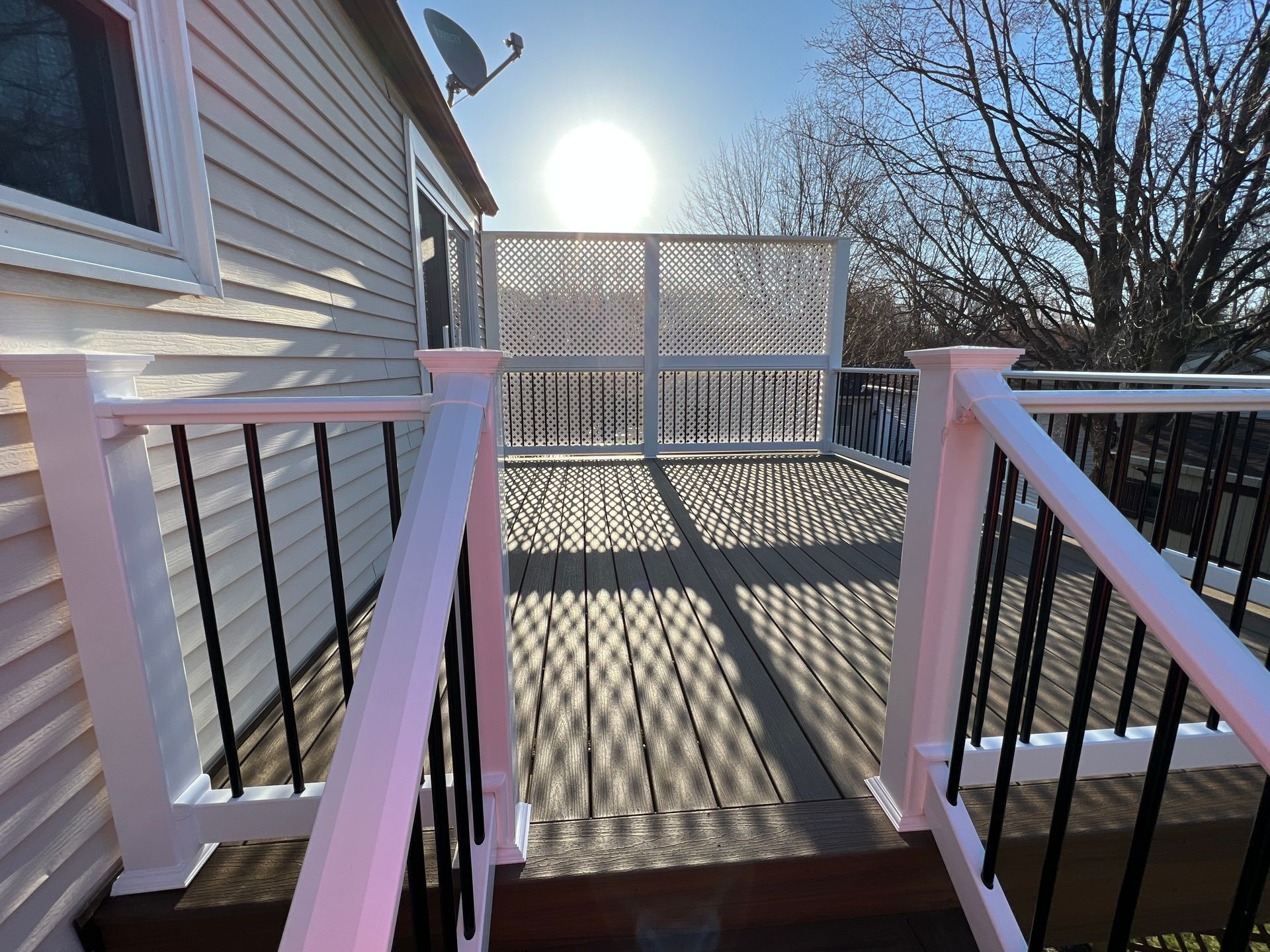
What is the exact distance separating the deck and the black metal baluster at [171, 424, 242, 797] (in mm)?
240

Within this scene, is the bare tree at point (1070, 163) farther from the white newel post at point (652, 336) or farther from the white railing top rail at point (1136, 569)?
the white railing top rail at point (1136, 569)

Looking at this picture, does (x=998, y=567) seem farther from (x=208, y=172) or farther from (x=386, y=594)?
(x=208, y=172)

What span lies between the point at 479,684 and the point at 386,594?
58 cm

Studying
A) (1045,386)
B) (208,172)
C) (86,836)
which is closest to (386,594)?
(86,836)

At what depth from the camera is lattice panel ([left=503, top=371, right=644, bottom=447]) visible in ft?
19.0

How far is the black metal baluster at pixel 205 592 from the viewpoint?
111cm

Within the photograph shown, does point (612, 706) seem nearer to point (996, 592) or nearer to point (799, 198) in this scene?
point (996, 592)

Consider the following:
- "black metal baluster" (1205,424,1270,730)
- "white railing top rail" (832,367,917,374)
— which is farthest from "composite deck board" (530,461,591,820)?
"white railing top rail" (832,367,917,374)

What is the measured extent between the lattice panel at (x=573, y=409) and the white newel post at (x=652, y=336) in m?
0.13

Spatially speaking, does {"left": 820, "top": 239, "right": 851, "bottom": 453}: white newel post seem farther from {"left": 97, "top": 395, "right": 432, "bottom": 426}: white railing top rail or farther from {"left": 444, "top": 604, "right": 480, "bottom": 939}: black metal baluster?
{"left": 444, "top": 604, "right": 480, "bottom": 939}: black metal baluster

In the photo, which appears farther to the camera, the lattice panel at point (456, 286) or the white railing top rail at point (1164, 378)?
the lattice panel at point (456, 286)

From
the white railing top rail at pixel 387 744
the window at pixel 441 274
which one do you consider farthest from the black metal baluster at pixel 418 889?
the window at pixel 441 274

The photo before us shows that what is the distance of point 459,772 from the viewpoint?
850mm

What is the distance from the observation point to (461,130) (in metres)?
4.04
